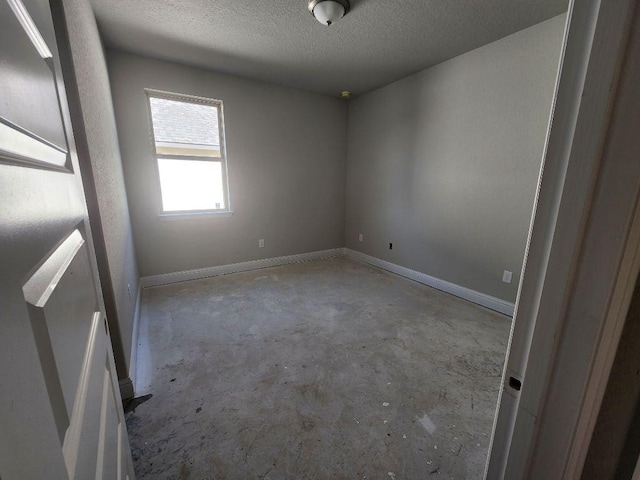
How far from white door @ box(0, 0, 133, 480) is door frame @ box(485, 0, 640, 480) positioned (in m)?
0.70

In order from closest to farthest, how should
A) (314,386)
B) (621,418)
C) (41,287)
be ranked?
(41,287), (621,418), (314,386)

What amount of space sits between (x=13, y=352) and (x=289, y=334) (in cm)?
209

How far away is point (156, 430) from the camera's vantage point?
1.38 metres

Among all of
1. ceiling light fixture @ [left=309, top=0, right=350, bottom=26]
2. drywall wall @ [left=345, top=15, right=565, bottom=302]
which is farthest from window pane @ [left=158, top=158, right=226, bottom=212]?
drywall wall @ [left=345, top=15, right=565, bottom=302]

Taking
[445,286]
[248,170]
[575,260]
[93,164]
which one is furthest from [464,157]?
[93,164]

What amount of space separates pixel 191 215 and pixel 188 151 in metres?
0.76

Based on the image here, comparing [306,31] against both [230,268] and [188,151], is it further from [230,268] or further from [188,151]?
[230,268]

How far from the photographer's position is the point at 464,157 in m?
2.82

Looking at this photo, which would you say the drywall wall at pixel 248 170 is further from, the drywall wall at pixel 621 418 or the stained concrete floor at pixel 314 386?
the drywall wall at pixel 621 418

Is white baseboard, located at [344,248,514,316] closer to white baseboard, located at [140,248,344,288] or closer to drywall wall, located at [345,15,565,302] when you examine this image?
drywall wall, located at [345,15,565,302]

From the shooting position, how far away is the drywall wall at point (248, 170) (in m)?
2.88

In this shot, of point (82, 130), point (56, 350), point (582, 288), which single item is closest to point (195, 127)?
point (82, 130)

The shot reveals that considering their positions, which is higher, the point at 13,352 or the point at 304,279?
the point at 13,352

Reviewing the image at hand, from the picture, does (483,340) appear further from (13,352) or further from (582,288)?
(13,352)
